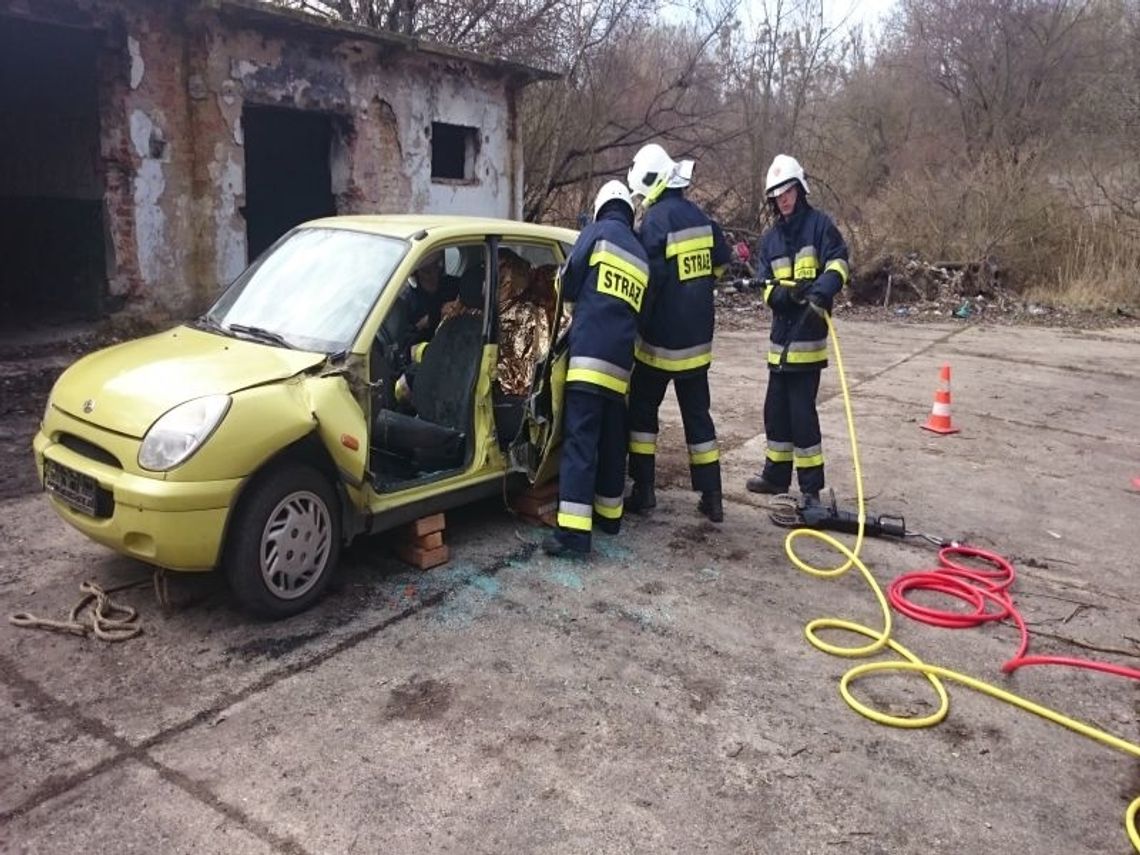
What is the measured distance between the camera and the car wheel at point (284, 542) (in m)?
3.58

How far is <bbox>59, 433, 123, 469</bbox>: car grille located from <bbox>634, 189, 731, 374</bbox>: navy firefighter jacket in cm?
273

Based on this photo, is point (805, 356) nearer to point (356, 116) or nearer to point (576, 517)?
point (576, 517)

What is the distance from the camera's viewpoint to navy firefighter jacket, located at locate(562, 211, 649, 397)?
4531 mm

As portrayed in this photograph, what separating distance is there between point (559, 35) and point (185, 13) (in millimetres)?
8211

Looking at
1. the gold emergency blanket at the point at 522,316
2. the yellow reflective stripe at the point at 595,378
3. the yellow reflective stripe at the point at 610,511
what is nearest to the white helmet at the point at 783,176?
the gold emergency blanket at the point at 522,316

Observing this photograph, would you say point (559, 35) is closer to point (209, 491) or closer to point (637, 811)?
point (209, 491)

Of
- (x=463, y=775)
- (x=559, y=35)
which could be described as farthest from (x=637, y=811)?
(x=559, y=35)

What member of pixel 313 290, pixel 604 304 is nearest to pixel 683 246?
pixel 604 304

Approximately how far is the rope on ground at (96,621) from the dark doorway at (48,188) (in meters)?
7.96

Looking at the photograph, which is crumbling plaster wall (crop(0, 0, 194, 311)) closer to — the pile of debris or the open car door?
the open car door

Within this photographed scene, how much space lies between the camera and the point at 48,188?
11281mm

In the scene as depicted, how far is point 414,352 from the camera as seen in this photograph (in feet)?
17.1

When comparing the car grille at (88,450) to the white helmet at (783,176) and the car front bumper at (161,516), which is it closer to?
the car front bumper at (161,516)

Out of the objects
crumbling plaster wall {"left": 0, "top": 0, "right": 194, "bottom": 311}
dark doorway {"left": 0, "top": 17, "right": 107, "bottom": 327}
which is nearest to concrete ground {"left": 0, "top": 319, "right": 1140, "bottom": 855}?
crumbling plaster wall {"left": 0, "top": 0, "right": 194, "bottom": 311}
